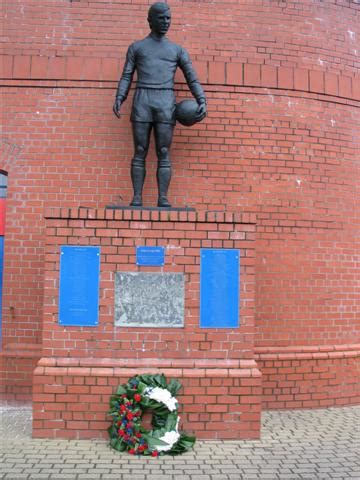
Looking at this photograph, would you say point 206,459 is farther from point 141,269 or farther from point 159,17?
point 159,17

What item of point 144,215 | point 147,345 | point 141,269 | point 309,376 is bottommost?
point 309,376

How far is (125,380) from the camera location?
4.66m

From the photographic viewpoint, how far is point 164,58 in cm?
536

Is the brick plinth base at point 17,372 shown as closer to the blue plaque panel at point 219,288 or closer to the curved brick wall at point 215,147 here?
Answer: the curved brick wall at point 215,147

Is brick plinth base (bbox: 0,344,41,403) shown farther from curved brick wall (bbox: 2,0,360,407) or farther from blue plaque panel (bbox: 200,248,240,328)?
blue plaque panel (bbox: 200,248,240,328)

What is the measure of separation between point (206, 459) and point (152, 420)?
62 centimetres

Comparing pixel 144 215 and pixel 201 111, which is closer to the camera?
pixel 144 215

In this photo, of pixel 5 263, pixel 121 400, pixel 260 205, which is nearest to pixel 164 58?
pixel 260 205

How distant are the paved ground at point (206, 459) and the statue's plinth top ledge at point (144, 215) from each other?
2.09 meters

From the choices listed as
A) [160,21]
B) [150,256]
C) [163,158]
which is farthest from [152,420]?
[160,21]

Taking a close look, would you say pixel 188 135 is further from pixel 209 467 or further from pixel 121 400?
pixel 209 467

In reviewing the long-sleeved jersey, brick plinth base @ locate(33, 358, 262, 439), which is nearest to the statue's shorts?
the long-sleeved jersey

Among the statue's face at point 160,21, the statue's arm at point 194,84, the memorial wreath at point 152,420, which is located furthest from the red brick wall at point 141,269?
the statue's face at point 160,21

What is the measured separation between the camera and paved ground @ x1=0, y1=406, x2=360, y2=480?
3.86m
